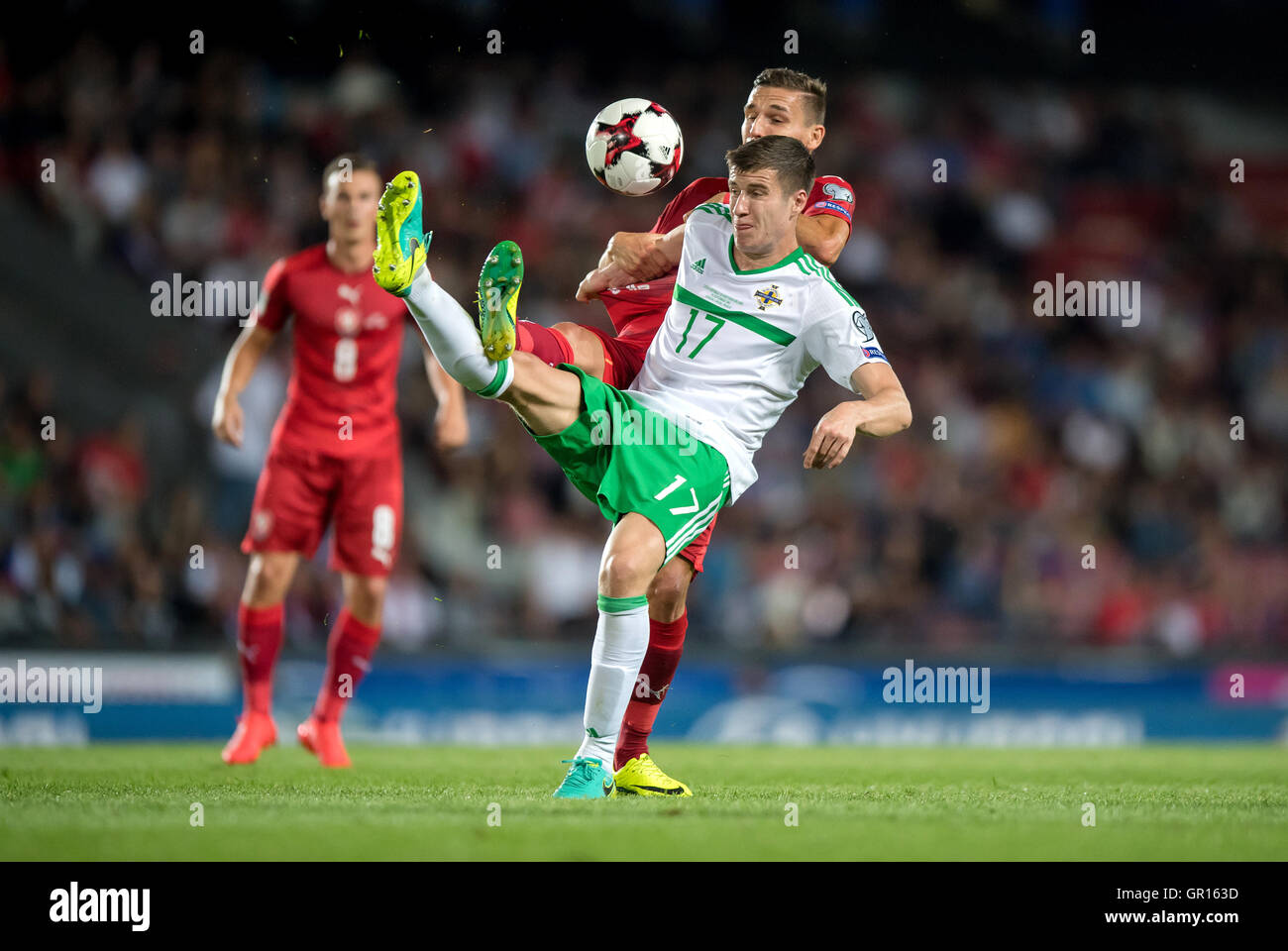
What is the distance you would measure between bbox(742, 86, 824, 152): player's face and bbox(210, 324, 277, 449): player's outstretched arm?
2692 mm

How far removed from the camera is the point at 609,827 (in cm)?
417

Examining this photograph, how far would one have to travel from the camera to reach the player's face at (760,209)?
532 cm

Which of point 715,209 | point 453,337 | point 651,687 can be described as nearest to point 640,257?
point 715,209

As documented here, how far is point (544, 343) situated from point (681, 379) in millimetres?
522

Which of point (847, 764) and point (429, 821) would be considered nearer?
point (429, 821)

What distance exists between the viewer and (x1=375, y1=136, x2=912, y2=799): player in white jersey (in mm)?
4742

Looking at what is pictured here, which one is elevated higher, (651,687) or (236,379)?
(236,379)

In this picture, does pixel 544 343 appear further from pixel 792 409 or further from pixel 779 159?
pixel 792 409

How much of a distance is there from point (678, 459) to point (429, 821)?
5.18ft

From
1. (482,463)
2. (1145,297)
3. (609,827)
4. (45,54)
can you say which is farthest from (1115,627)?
(45,54)

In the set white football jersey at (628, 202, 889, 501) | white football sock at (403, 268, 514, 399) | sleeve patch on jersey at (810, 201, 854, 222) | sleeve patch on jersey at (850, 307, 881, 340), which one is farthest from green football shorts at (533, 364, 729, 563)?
sleeve patch on jersey at (810, 201, 854, 222)

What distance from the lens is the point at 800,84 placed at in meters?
6.25

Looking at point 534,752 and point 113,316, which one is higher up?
point 113,316

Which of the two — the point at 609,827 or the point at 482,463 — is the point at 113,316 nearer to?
the point at 482,463
